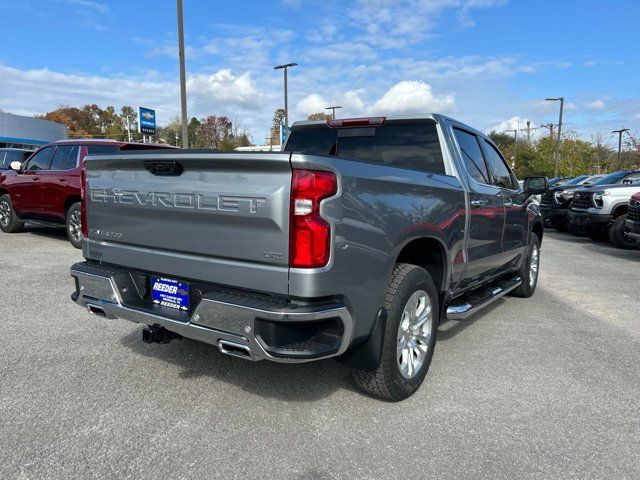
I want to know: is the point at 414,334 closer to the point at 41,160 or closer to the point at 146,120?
the point at 41,160

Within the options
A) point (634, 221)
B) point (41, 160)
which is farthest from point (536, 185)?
point (41, 160)

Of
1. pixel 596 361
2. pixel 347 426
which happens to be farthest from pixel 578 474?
pixel 596 361

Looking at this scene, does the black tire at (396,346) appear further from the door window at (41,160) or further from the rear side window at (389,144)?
the door window at (41,160)

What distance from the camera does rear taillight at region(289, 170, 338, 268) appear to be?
233 centimetres

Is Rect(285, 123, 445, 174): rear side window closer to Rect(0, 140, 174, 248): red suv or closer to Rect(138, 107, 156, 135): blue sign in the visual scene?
Rect(0, 140, 174, 248): red suv

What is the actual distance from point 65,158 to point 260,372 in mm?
6847

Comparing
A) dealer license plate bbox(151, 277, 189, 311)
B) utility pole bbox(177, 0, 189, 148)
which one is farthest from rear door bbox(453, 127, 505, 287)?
utility pole bbox(177, 0, 189, 148)

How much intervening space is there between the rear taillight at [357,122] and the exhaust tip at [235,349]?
7.64 ft

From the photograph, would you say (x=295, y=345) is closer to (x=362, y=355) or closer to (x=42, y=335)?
(x=362, y=355)

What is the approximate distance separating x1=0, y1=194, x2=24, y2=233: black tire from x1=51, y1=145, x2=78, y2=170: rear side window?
2138 mm

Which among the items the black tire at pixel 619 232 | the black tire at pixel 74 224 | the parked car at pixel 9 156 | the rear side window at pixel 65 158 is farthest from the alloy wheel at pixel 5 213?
the black tire at pixel 619 232

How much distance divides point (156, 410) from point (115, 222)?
1248 millimetres

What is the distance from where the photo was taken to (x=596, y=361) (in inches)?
154

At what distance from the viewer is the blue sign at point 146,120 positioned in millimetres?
20177
